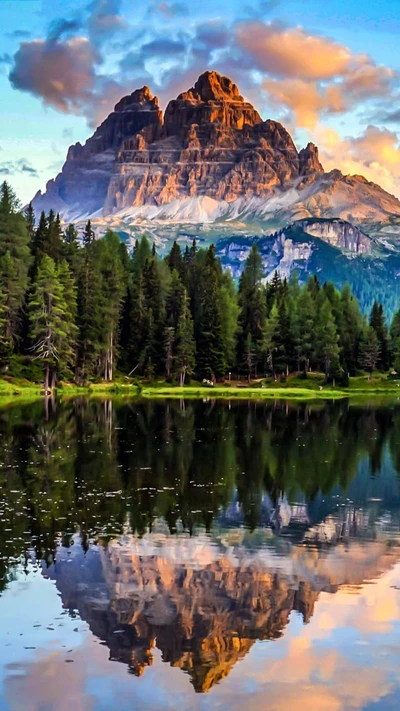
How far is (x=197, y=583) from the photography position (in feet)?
75.0

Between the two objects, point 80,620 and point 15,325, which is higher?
point 15,325

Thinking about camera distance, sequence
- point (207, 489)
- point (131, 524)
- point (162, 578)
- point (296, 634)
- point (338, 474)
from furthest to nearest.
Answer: point (338, 474), point (207, 489), point (131, 524), point (162, 578), point (296, 634)

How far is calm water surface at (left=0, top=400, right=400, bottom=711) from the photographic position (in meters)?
16.5

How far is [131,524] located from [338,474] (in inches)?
675

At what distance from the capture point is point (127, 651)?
18.0m

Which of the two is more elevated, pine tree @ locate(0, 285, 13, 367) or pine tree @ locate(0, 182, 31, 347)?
pine tree @ locate(0, 182, 31, 347)

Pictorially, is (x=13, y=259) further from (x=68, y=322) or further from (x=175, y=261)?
Answer: (x=175, y=261)

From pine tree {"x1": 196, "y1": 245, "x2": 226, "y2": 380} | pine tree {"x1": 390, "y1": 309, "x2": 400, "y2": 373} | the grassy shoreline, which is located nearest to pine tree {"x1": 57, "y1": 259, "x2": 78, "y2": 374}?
the grassy shoreline

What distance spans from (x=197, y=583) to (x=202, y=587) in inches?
15.0

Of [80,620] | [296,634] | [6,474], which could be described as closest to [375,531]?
[296,634]

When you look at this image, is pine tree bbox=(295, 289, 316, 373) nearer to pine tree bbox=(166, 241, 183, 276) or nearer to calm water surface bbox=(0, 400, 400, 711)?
pine tree bbox=(166, 241, 183, 276)

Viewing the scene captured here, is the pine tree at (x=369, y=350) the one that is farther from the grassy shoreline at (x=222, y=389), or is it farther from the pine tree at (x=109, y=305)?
the pine tree at (x=109, y=305)

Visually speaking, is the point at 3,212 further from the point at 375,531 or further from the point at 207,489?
the point at 375,531

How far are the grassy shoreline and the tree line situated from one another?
2.42 meters
